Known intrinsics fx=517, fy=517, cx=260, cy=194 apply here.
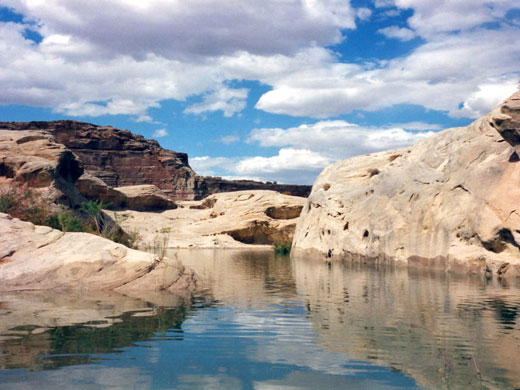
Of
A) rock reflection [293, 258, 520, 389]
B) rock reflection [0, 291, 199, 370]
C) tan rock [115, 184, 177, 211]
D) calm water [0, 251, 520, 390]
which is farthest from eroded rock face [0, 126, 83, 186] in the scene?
rock reflection [293, 258, 520, 389]

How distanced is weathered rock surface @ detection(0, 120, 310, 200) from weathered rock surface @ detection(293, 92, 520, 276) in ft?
219

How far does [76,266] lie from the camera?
11844 mm

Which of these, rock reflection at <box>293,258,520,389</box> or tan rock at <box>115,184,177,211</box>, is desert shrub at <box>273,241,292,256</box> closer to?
rock reflection at <box>293,258,520,389</box>

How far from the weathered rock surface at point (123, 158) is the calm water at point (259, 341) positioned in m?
84.2

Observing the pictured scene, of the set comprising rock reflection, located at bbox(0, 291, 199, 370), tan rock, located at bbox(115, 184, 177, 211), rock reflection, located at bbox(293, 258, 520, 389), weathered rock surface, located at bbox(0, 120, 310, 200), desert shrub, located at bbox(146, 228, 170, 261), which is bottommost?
rock reflection, located at bbox(293, 258, 520, 389)

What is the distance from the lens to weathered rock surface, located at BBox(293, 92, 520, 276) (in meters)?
17.5

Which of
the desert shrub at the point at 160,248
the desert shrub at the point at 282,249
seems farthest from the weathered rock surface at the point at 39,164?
the desert shrub at the point at 282,249

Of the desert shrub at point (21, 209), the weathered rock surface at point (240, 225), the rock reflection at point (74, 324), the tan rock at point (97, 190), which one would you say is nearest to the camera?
the rock reflection at point (74, 324)

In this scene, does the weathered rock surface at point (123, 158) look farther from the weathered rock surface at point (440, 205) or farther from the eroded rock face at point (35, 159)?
the weathered rock surface at point (440, 205)

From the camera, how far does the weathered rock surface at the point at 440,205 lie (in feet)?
57.5

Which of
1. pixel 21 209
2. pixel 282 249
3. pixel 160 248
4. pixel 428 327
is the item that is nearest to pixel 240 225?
pixel 282 249

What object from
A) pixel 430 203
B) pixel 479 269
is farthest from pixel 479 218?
pixel 430 203

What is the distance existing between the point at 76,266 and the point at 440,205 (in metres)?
14.7

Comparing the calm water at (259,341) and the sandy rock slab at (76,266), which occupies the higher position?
the sandy rock slab at (76,266)
